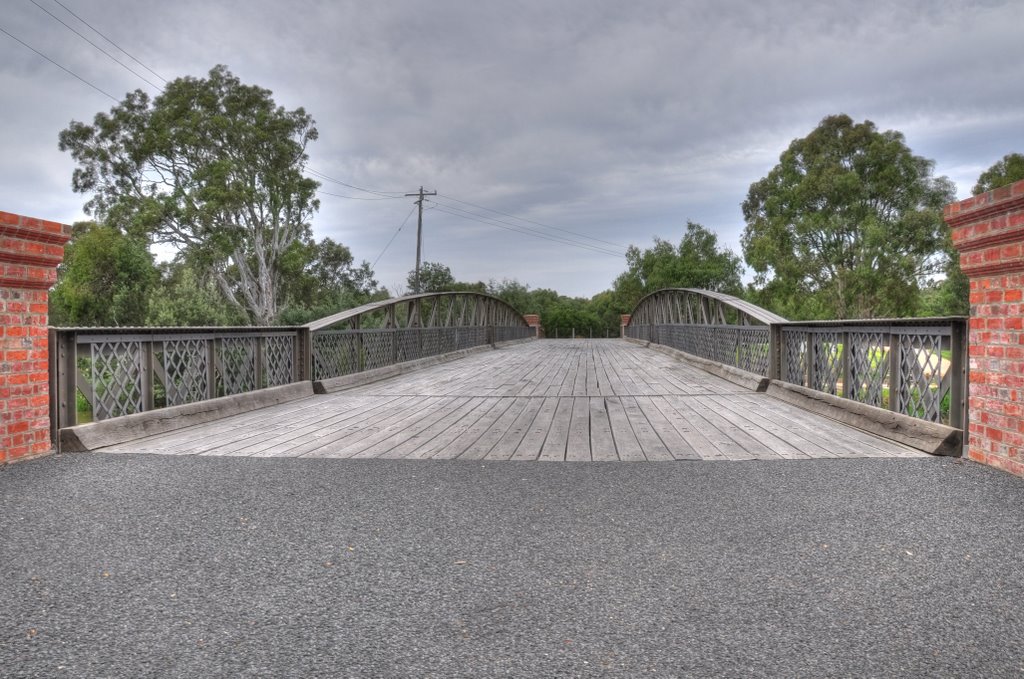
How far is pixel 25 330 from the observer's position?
3193 millimetres

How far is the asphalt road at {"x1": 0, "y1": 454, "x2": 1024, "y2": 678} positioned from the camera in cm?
135

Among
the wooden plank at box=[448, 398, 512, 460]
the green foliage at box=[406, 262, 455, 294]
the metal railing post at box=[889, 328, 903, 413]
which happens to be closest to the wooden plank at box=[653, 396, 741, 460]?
the metal railing post at box=[889, 328, 903, 413]

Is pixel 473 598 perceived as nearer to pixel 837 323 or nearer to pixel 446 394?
pixel 837 323

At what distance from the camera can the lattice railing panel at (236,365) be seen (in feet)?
16.4

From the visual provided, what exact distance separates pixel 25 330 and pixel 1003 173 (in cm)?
3438

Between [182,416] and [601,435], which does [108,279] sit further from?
[601,435]

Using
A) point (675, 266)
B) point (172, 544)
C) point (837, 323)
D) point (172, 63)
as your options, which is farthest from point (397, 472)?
point (675, 266)

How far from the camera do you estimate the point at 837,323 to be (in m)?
4.72

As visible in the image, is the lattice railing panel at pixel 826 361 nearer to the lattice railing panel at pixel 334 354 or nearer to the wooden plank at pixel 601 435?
the wooden plank at pixel 601 435

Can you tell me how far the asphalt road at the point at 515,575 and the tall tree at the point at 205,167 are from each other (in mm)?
23864

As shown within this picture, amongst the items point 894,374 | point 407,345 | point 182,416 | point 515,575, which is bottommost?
point 515,575

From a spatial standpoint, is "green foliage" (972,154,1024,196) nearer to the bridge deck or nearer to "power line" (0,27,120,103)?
the bridge deck

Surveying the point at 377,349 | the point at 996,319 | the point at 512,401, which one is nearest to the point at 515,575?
the point at 996,319

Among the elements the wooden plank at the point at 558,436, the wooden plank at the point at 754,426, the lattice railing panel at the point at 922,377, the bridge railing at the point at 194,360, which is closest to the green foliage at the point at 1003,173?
the wooden plank at the point at 754,426
